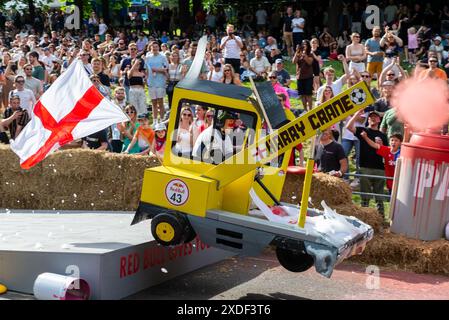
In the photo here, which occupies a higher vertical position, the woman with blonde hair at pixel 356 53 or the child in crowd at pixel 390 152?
the woman with blonde hair at pixel 356 53

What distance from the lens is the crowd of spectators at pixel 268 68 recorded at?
14.6 metres

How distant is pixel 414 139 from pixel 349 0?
21.9m

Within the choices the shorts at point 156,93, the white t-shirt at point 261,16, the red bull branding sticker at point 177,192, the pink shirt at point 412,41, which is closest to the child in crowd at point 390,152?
the red bull branding sticker at point 177,192

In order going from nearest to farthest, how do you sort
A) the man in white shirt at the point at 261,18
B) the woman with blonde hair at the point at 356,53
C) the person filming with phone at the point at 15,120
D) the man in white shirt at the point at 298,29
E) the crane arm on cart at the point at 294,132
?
the crane arm on cart at the point at 294,132 → the person filming with phone at the point at 15,120 → the woman with blonde hair at the point at 356,53 → the man in white shirt at the point at 298,29 → the man in white shirt at the point at 261,18

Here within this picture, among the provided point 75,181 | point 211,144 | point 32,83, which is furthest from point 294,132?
point 32,83

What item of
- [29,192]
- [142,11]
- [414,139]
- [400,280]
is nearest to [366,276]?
[400,280]

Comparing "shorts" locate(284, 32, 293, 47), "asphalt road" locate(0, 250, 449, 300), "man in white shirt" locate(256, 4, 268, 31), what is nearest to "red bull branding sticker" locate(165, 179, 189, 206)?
"asphalt road" locate(0, 250, 449, 300)

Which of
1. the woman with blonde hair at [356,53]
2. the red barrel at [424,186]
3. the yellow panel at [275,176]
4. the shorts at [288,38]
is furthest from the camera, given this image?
the shorts at [288,38]

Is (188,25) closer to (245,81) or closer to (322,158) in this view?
(245,81)

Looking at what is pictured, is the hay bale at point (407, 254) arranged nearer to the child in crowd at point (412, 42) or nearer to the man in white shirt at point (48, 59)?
the child in crowd at point (412, 42)

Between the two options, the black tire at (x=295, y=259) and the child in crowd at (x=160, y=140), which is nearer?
the black tire at (x=295, y=259)

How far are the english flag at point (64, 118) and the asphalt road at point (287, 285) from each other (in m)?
2.30

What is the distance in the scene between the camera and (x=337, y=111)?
30.8 ft

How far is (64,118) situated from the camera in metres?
11.8
